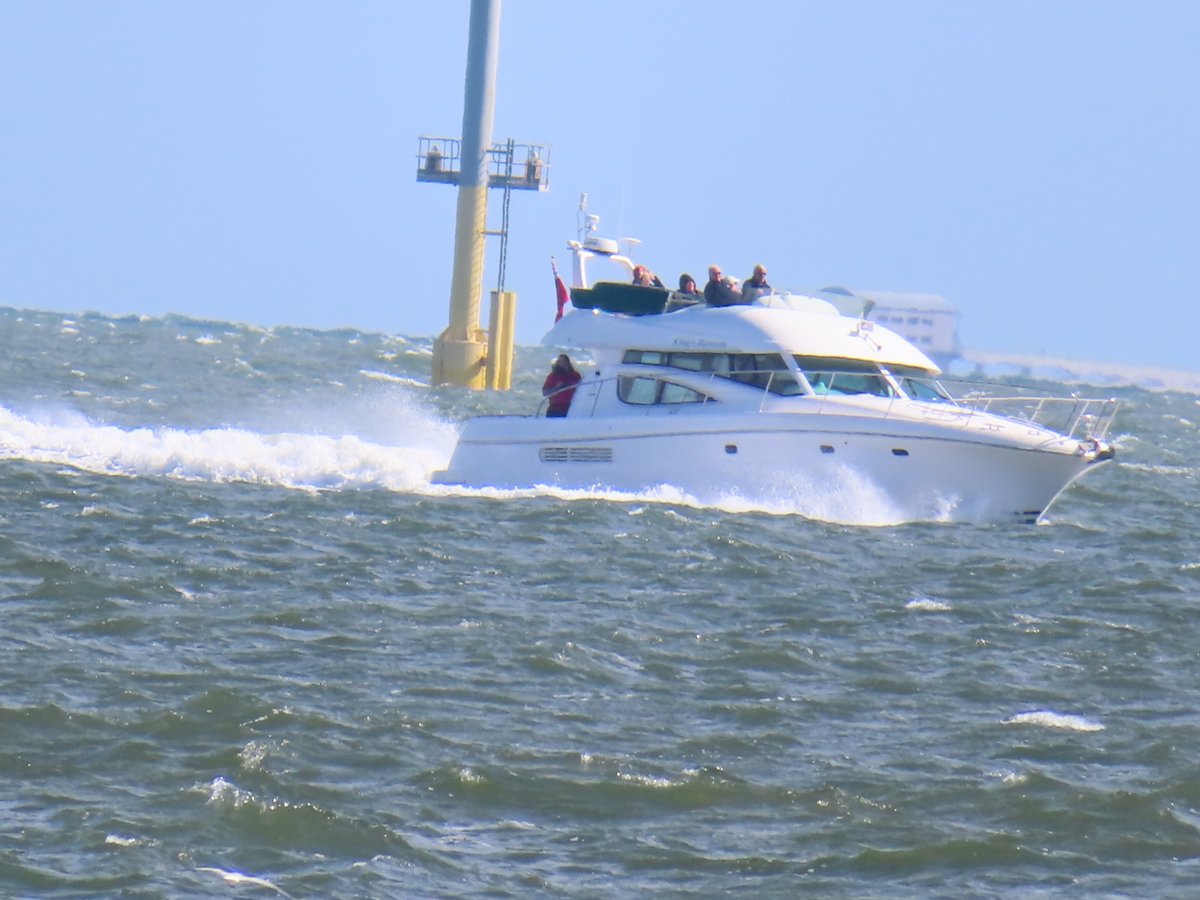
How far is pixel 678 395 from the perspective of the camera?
20469mm

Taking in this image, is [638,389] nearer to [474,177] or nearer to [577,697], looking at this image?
[577,697]

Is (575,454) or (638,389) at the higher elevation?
(638,389)

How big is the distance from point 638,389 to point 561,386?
129 cm

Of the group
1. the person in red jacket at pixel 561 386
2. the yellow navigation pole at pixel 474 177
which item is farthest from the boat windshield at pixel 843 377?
the yellow navigation pole at pixel 474 177

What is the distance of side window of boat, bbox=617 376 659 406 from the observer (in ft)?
67.9

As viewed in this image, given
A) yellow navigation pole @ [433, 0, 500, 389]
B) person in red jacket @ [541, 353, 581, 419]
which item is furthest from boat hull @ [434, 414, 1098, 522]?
yellow navigation pole @ [433, 0, 500, 389]

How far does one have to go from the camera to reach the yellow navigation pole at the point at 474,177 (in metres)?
37.4

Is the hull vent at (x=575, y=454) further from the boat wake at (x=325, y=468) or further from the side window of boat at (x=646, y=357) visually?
the side window of boat at (x=646, y=357)

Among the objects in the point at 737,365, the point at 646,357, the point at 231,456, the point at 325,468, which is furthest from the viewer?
the point at 231,456

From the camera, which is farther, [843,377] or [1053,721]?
[843,377]

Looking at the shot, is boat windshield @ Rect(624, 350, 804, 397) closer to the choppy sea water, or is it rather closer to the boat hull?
the boat hull

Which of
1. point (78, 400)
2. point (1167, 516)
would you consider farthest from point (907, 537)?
point (78, 400)

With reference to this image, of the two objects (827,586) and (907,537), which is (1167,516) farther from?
(827,586)

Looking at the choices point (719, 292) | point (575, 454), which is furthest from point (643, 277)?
point (575, 454)
